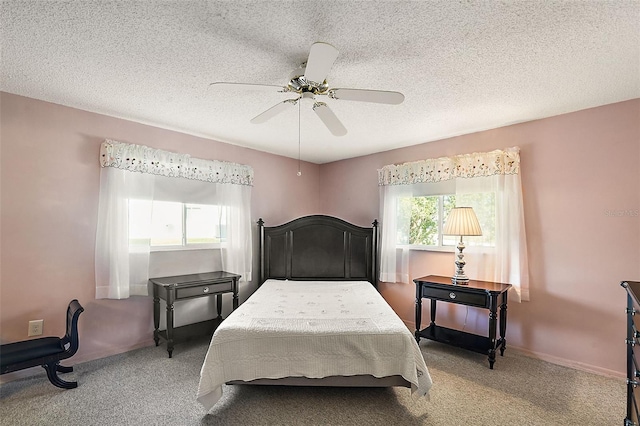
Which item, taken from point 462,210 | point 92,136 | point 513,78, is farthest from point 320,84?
point 92,136

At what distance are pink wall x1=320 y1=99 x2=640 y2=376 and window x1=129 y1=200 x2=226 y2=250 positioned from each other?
3.10 metres

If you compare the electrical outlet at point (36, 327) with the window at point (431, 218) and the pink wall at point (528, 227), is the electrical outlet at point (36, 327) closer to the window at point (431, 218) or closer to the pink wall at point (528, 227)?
the pink wall at point (528, 227)

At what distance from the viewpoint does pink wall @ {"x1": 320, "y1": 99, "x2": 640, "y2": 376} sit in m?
2.51

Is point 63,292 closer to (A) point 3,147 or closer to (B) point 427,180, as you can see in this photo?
(A) point 3,147

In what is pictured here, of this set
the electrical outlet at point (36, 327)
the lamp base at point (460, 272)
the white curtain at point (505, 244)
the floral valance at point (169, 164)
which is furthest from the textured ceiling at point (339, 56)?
the electrical outlet at point (36, 327)

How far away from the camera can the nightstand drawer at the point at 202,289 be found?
302cm

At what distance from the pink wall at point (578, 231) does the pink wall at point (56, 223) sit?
3.62m

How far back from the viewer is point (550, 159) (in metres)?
2.88

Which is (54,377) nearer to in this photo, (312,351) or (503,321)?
(312,351)

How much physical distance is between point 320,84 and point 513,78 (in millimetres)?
1366

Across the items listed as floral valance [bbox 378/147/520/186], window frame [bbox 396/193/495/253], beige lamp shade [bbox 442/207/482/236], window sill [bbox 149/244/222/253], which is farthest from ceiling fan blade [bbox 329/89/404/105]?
window sill [bbox 149/244/222/253]

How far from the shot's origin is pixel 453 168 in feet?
11.2

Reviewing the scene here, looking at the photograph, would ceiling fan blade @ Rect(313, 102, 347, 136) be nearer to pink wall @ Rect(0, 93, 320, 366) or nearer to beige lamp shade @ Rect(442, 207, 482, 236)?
beige lamp shade @ Rect(442, 207, 482, 236)

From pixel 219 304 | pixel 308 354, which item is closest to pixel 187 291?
pixel 219 304
